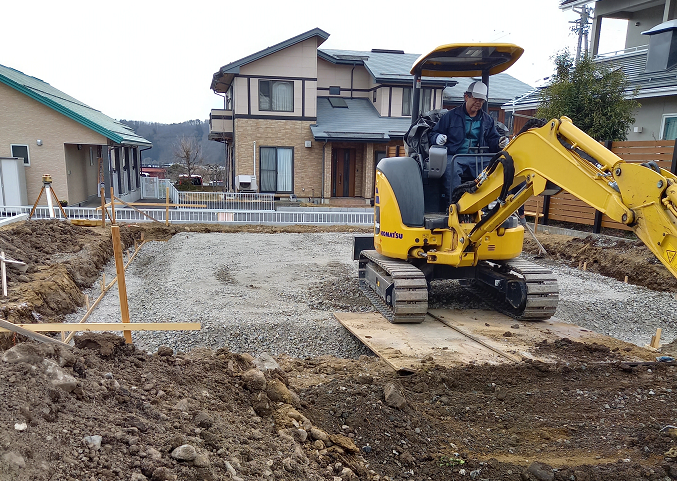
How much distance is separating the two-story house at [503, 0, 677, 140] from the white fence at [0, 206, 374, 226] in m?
7.35

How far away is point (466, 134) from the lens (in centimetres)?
716

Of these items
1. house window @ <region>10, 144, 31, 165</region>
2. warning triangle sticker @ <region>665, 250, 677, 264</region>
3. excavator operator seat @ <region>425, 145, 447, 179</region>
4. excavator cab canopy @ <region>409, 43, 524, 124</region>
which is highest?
excavator cab canopy @ <region>409, 43, 524, 124</region>

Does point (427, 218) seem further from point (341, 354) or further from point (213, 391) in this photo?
point (213, 391)

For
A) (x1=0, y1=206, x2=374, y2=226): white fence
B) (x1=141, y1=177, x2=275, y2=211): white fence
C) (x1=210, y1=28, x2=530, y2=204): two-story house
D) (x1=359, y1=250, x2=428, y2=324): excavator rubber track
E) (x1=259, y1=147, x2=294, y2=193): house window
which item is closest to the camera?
(x1=359, y1=250, x2=428, y2=324): excavator rubber track

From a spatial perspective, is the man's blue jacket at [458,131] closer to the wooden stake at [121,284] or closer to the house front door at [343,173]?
the wooden stake at [121,284]

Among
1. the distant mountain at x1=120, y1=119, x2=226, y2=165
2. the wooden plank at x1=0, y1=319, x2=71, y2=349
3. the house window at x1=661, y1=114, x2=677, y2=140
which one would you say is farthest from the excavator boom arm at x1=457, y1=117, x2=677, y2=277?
the distant mountain at x1=120, y1=119, x2=226, y2=165

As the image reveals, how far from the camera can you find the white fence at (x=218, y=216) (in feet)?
51.1

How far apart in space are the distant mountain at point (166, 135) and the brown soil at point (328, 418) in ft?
246

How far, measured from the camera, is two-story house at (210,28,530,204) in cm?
2225

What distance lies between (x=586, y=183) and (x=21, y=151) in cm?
1899

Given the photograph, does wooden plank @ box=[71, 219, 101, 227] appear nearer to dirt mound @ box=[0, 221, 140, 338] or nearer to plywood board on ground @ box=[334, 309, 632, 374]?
dirt mound @ box=[0, 221, 140, 338]

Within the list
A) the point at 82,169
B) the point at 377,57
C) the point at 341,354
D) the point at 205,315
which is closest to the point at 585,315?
the point at 341,354

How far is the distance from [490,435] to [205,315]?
4581mm

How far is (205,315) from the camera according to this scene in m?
7.31
